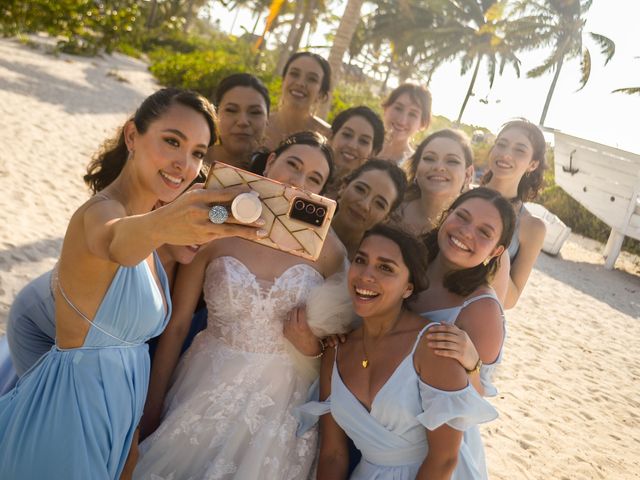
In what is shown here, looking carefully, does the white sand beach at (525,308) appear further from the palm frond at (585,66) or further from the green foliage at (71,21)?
the palm frond at (585,66)

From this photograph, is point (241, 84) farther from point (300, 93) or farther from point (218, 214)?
point (218, 214)

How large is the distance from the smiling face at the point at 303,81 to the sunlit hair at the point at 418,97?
693 millimetres

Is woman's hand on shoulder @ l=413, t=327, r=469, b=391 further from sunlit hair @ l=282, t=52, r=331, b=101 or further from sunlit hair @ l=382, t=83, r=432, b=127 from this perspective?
sunlit hair @ l=282, t=52, r=331, b=101

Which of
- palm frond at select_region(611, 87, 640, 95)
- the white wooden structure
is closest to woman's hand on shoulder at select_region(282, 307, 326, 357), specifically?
the white wooden structure

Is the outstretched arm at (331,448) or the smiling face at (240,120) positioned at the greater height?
the smiling face at (240,120)

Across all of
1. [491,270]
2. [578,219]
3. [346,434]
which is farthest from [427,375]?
[578,219]

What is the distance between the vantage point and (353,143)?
176 inches

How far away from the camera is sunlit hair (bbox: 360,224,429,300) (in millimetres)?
2674

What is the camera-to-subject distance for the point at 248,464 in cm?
267

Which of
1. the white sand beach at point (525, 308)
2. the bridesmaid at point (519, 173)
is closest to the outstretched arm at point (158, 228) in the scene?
the bridesmaid at point (519, 173)

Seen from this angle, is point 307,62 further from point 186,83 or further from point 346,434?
point 186,83

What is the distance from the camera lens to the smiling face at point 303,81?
5195 millimetres

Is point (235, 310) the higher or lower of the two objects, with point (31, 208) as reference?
higher

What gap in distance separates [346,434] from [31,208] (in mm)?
6502
